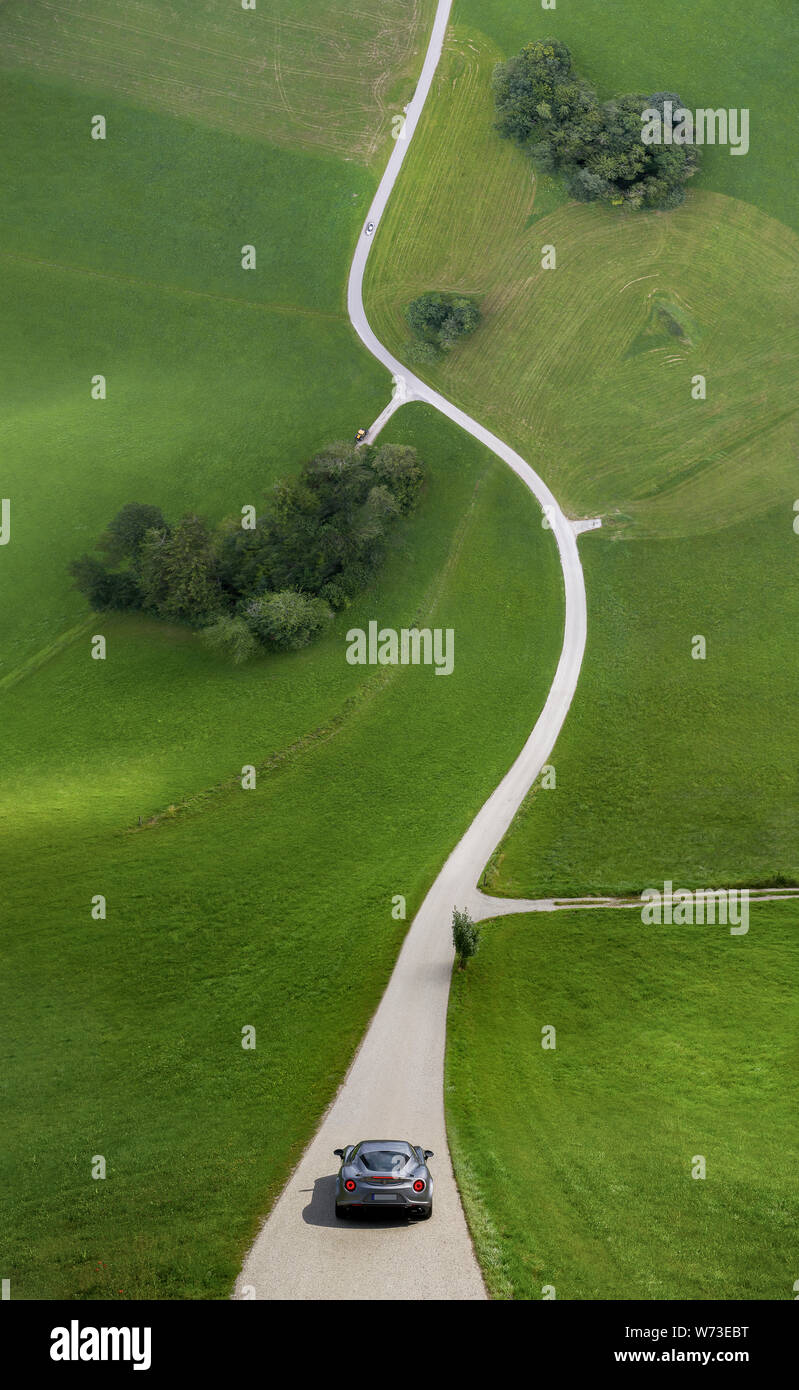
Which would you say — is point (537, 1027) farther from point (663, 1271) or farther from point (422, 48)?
point (422, 48)

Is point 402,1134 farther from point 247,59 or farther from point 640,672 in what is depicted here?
point 247,59

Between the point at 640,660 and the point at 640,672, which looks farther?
the point at 640,660

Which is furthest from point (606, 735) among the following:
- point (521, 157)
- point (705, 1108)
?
point (521, 157)

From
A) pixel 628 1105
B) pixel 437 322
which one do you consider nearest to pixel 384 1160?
pixel 628 1105

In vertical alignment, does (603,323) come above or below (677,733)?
above

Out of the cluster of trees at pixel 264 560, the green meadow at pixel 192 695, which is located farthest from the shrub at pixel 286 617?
the green meadow at pixel 192 695

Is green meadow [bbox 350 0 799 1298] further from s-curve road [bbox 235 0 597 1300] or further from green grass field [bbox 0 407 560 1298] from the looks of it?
green grass field [bbox 0 407 560 1298]

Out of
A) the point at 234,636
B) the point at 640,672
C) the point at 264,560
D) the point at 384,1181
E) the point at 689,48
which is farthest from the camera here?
the point at 689,48
